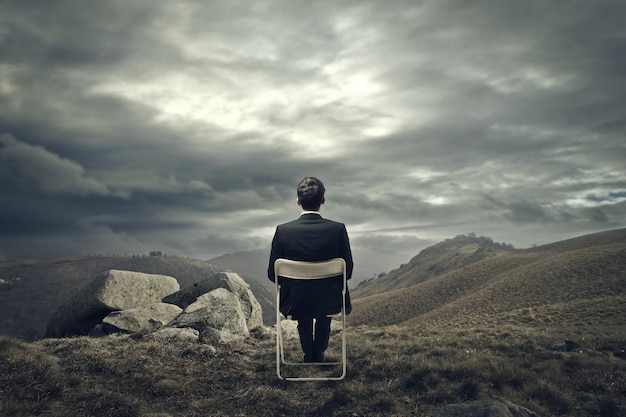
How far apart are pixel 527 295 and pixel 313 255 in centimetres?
3606

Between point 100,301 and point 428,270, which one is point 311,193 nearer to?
point 100,301

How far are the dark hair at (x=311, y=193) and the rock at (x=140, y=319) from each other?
8597 millimetres

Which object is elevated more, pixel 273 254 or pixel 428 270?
pixel 273 254

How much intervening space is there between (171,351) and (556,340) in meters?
9.69

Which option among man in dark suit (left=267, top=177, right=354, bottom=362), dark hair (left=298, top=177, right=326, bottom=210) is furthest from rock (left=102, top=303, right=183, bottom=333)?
dark hair (left=298, top=177, right=326, bottom=210)

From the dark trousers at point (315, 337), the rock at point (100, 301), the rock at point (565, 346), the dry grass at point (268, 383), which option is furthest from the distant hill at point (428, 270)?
the dark trousers at point (315, 337)

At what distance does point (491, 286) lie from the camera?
44.5m

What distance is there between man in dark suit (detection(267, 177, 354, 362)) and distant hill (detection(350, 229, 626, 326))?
67.6 feet

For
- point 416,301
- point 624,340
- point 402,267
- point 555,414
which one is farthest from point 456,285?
point 402,267

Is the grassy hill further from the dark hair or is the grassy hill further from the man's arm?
the dark hair

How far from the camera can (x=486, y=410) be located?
5652 millimetres

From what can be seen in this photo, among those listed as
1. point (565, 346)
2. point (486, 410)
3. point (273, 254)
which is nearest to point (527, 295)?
point (565, 346)

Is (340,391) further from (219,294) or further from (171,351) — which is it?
(219,294)

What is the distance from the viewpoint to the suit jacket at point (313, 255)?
6781 millimetres
